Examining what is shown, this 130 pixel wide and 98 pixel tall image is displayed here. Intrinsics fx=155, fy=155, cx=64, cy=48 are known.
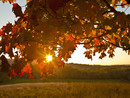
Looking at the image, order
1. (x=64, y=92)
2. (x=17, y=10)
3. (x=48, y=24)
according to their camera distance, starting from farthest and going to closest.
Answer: (x=64, y=92) → (x=48, y=24) → (x=17, y=10)

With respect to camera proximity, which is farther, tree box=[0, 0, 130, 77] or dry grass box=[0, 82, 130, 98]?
dry grass box=[0, 82, 130, 98]

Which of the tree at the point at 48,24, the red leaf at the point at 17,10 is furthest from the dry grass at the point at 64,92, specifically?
the red leaf at the point at 17,10

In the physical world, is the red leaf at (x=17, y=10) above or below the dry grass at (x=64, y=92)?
above

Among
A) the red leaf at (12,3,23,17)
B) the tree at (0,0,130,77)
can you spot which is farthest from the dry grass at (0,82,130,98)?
the red leaf at (12,3,23,17)

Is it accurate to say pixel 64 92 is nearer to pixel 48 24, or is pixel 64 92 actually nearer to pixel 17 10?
pixel 48 24

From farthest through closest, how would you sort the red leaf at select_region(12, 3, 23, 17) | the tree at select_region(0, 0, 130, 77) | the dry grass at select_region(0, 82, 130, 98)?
the dry grass at select_region(0, 82, 130, 98)
the red leaf at select_region(12, 3, 23, 17)
the tree at select_region(0, 0, 130, 77)

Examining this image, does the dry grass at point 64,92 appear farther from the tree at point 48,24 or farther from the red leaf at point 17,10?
the red leaf at point 17,10

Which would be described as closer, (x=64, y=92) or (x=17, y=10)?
(x=17, y=10)

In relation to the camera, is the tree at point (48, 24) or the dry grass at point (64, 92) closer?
the tree at point (48, 24)

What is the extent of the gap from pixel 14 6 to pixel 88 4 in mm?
1299

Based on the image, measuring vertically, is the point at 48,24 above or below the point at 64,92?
above

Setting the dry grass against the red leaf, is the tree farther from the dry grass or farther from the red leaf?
the dry grass

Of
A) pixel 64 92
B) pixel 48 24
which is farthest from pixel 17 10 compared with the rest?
pixel 64 92

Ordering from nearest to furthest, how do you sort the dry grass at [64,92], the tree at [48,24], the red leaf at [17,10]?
the tree at [48,24], the red leaf at [17,10], the dry grass at [64,92]
